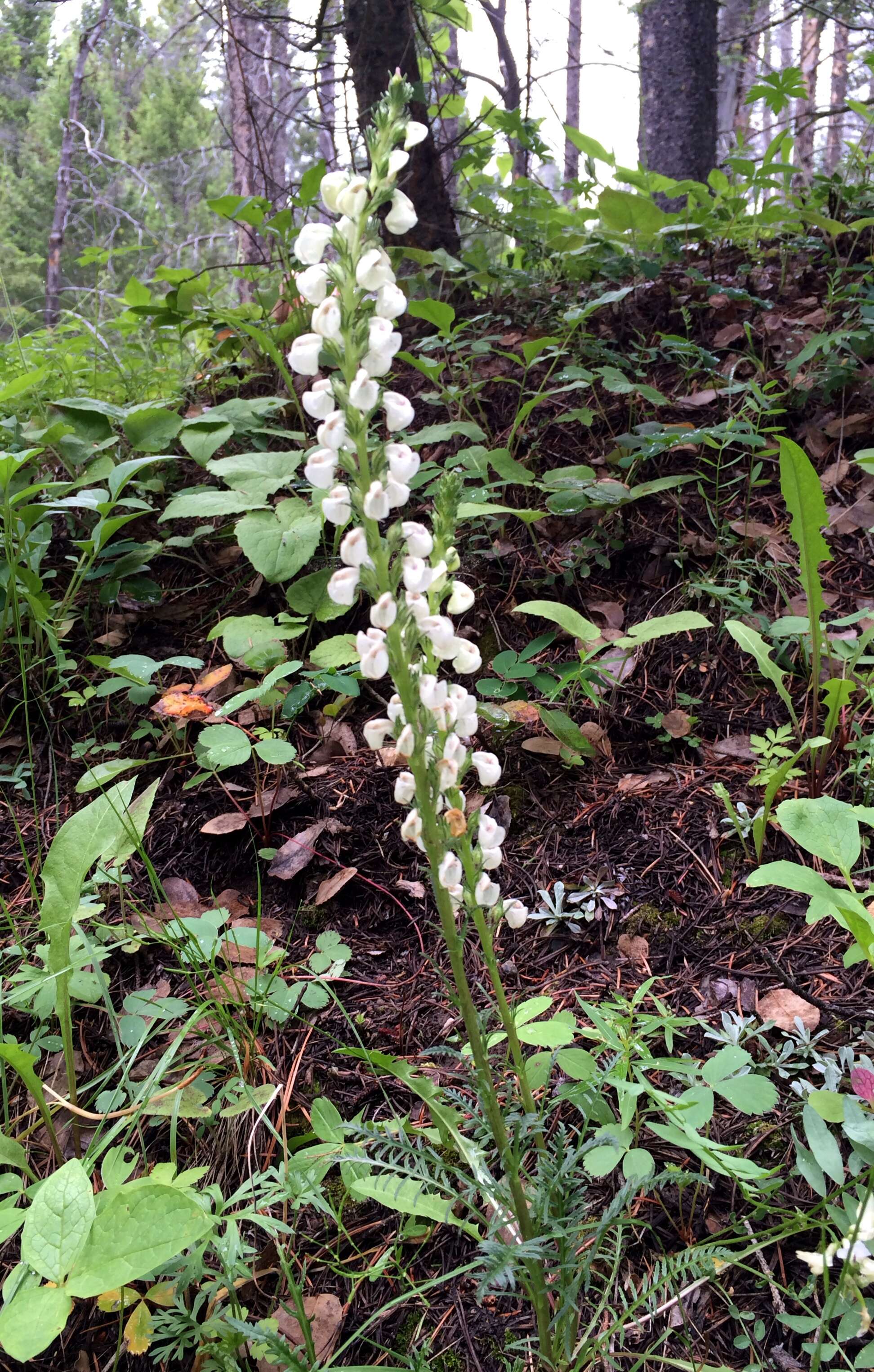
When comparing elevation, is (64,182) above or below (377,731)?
above

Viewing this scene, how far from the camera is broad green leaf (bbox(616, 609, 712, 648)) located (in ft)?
7.29

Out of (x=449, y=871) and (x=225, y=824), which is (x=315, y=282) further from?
(x=225, y=824)

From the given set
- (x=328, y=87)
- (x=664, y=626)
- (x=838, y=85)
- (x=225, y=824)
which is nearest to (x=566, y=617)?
(x=664, y=626)

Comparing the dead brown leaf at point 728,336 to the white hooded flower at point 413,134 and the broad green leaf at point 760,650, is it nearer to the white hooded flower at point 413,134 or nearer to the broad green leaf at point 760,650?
the broad green leaf at point 760,650

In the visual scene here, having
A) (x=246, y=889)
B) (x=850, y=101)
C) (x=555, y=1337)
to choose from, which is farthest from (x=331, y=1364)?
(x=850, y=101)

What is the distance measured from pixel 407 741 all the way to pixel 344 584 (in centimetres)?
23

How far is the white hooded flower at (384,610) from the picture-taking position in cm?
102

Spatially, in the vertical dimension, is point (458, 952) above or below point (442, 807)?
below

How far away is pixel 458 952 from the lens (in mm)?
1147

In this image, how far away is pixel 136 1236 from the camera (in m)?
1.14

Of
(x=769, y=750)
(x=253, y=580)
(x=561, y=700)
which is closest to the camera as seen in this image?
(x=769, y=750)

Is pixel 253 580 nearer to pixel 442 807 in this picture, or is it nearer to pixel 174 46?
pixel 442 807

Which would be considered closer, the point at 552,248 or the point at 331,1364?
the point at 331,1364

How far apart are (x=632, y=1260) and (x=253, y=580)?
246 cm
